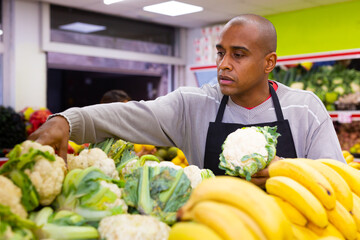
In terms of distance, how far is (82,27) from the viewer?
699cm

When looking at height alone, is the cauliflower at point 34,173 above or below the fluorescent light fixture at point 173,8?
below

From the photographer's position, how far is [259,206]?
922mm

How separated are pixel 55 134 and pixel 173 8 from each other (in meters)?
5.54

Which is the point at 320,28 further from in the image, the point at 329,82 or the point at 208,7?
the point at 208,7

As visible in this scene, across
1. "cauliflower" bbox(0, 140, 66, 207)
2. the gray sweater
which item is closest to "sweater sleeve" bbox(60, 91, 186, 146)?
the gray sweater

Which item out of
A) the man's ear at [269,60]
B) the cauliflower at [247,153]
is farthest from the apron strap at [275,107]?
the cauliflower at [247,153]

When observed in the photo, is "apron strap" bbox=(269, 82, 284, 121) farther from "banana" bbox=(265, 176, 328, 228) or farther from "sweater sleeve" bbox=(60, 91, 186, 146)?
"banana" bbox=(265, 176, 328, 228)

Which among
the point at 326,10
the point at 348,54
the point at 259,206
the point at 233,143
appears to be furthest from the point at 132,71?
the point at 259,206

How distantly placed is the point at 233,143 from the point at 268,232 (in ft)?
2.16

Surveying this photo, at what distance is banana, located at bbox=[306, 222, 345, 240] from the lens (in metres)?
1.17

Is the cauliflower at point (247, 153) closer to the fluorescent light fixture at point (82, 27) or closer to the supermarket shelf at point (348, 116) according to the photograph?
the supermarket shelf at point (348, 116)

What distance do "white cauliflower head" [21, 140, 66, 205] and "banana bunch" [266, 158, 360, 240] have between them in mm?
627

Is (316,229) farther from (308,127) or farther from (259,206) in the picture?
(308,127)

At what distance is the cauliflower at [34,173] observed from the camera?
100 cm
